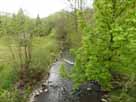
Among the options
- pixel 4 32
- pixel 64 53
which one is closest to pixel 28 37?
pixel 4 32

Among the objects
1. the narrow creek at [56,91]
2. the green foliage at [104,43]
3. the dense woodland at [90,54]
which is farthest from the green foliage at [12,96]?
the green foliage at [104,43]

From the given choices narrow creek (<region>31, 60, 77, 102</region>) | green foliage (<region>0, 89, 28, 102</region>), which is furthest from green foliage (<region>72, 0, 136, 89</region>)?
green foliage (<region>0, 89, 28, 102</region>)

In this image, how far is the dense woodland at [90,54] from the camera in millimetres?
13352

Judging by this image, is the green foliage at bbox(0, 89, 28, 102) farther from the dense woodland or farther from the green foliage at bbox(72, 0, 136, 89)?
the green foliage at bbox(72, 0, 136, 89)

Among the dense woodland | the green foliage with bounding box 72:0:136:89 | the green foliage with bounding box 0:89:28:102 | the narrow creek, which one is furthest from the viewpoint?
the narrow creek

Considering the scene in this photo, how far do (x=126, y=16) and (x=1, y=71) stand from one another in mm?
8897

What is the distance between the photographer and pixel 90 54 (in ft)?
49.1

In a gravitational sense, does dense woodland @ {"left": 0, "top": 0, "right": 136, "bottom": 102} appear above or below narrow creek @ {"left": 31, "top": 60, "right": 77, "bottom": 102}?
above

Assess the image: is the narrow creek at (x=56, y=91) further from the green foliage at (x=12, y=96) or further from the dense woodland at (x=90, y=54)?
the green foliage at (x=12, y=96)

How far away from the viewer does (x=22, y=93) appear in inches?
663

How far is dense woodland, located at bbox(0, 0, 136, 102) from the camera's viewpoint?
13.4 metres

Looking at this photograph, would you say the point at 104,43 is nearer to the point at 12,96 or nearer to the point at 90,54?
the point at 90,54

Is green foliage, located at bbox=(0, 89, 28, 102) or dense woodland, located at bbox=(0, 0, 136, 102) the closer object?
dense woodland, located at bbox=(0, 0, 136, 102)

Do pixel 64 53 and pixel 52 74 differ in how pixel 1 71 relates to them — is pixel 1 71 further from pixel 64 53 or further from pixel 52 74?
pixel 64 53
